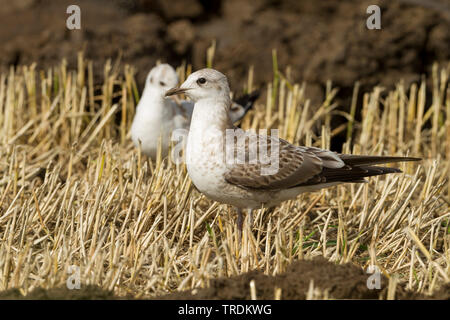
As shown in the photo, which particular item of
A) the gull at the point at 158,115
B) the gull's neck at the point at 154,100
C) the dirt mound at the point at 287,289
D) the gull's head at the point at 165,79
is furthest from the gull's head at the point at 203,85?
the gull's head at the point at 165,79

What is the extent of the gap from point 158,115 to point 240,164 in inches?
79.2

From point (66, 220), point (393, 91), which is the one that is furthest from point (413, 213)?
point (393, 91)

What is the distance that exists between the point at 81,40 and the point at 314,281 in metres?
5.32

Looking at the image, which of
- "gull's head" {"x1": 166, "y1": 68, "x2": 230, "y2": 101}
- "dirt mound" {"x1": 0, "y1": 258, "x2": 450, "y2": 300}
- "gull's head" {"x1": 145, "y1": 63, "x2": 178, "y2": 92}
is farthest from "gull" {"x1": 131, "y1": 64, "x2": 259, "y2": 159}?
"dirt mound" {"x1": 0, "y1": 258, "x2": 450, "y2": 300}

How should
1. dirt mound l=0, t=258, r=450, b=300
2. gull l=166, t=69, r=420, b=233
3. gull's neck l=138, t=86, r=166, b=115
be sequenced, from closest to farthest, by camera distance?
dirt mound l=0, t=258, r=450, b=300 → gull l=166, t=69, r=420, b=233 → gull's neck l=138, t=86, r=166, b=115

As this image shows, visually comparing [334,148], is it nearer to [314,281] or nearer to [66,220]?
[66,220]

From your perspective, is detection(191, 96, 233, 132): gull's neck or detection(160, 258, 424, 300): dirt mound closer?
detection(160, 258, 424, 300): dirt mound

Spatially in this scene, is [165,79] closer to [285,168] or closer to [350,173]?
[285,168]

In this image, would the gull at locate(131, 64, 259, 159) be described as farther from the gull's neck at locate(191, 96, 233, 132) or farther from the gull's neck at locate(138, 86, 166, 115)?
the gull's neck at locate(191, 96, 233, 132)

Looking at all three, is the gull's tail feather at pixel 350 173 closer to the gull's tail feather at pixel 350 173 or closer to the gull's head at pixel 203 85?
the gull's tail feather at pixel 350 173

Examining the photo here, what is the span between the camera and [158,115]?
20.4 feet

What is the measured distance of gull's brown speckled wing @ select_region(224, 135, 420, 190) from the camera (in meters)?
4.36

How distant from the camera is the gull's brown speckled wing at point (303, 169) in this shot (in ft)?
14.3

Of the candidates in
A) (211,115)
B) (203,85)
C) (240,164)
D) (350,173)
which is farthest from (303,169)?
(203,85)
